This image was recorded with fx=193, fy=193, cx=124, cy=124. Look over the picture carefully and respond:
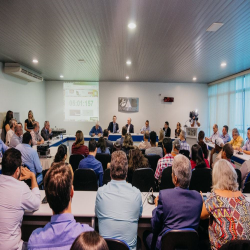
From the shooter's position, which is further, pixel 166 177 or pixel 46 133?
pixel 46 133

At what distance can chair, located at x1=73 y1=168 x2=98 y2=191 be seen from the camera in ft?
9.07

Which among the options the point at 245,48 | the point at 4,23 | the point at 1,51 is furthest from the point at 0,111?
the point at 245,48

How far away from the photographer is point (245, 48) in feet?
16.0

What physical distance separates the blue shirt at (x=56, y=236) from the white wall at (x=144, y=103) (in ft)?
31.5

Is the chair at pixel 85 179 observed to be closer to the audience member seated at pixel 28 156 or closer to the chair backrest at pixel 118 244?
the audience member seated at pixel 28 156

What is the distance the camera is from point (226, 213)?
4.97 ft

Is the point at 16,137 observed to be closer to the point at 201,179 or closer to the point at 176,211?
the point at 201,179

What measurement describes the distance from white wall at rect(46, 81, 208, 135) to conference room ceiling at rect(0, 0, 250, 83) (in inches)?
152

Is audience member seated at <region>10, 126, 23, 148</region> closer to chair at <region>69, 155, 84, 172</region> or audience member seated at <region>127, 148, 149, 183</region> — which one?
chair at <region>69, 155, 84, 172</region>

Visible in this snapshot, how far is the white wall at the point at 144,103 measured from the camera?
10477mm

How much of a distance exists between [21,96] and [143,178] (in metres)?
7.03

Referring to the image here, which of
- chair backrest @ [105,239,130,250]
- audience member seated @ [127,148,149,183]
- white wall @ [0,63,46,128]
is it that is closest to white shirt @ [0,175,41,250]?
chair backrest @ [105,239,130,250]

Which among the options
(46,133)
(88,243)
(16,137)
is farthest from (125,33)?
(46,133)

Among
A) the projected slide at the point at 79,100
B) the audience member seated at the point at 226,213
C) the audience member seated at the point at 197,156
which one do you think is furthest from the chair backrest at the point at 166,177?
the projected slide at the point at 79,100
